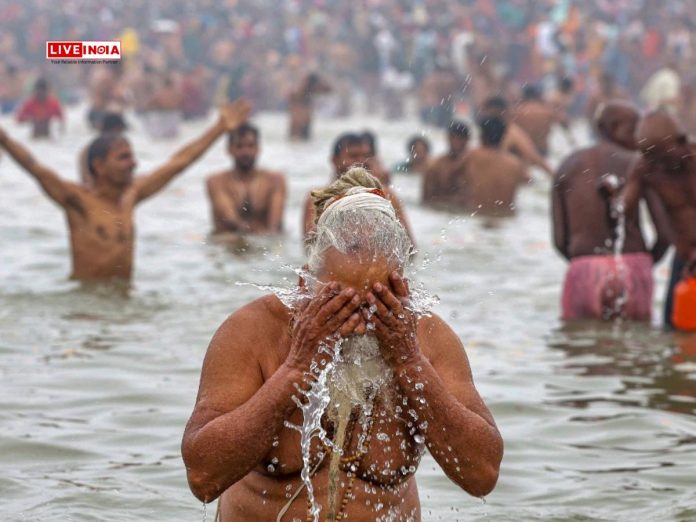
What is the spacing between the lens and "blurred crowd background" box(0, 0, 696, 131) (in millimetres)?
26406

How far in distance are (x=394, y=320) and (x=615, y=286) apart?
221 inches

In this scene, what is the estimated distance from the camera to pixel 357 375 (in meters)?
3.46

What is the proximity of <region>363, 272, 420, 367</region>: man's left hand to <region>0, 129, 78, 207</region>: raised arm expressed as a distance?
18.9ft

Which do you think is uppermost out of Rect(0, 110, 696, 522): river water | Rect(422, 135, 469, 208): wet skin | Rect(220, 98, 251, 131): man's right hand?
Rect(220, 98, 251, 131): man's right hand

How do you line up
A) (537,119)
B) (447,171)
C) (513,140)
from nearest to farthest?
(447,171)
(513,140)
(537,119)

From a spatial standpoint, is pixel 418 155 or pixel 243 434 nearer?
pixel 243 434

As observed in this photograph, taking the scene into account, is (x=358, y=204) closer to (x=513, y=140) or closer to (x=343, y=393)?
(x=343, y=393)

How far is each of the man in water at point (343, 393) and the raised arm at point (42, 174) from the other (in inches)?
217

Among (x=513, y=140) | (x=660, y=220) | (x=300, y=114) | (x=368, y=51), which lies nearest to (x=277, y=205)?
(x=660, y=220)

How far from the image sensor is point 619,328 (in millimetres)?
8602

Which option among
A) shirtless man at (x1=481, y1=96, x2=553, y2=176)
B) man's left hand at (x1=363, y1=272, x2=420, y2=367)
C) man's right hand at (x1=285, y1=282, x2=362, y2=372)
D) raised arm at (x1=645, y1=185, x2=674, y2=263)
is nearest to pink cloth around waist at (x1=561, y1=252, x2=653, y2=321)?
raised arm at (x1=645, y1=185, x2=674, y2=263)

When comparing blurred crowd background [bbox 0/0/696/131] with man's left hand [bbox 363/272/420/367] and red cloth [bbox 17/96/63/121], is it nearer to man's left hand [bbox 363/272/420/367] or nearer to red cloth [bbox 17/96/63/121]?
red cloth [bbox 17/96/63/121]

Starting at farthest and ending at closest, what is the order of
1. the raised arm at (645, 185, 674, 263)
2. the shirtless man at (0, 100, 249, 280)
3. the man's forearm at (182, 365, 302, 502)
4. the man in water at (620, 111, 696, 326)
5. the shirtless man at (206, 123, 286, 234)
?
the shirtless man at (206, 123, 286, 234)
the shirtless man at (0, 100, 249, 280)
the raised arm at (645, 185, 674, 263)
the man in water at (620, 111, 696, 326)
the man's forearm at (182, 365, 302, 502)

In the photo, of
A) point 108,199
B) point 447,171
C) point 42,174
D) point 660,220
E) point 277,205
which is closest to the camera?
point 660,220
